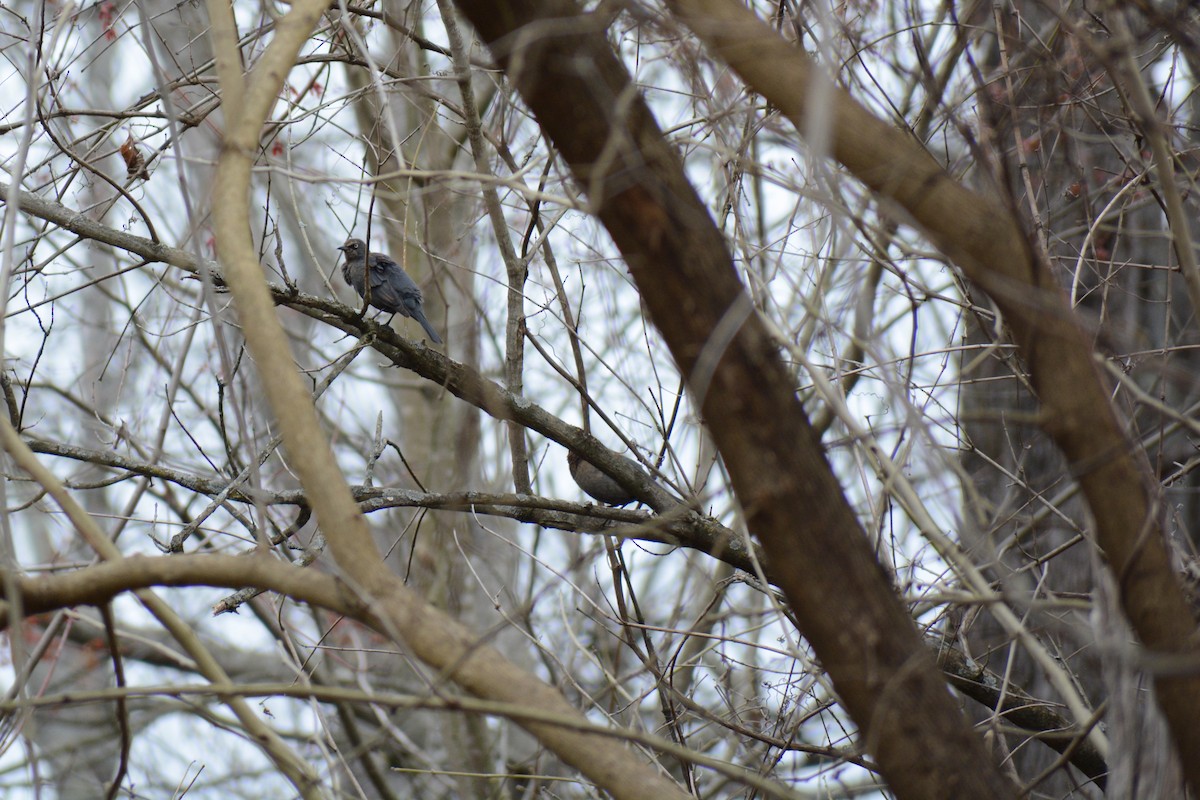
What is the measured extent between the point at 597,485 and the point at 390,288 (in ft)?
7.32

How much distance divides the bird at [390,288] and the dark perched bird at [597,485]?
71.3 inches

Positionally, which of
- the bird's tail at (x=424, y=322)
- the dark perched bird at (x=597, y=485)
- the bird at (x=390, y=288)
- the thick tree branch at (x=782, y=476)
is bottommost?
the thick tree branch at (x=782, y=476)

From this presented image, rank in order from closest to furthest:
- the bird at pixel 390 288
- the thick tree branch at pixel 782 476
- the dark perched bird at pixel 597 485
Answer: the thick tree branch at pixel 782 476
the dark perched bird at pixel 597 485
the bird at pixel 390 288

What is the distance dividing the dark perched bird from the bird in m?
1.81

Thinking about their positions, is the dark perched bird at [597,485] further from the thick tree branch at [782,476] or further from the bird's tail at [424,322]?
the thick tree branch at [782,476]

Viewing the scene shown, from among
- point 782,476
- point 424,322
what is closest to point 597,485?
point 424,322

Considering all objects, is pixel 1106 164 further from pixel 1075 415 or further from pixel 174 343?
pixel 174 343

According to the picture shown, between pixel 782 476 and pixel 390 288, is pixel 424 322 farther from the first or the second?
pixel 782 476

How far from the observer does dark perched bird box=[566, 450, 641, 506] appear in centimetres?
425

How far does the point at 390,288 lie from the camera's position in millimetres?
5988

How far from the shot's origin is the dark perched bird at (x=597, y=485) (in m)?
4.25

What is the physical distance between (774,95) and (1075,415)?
0.83 m

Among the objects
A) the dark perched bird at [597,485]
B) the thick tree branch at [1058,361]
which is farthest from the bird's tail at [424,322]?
the thick tree branch at [1058,361]

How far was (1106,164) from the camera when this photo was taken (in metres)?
5.07
